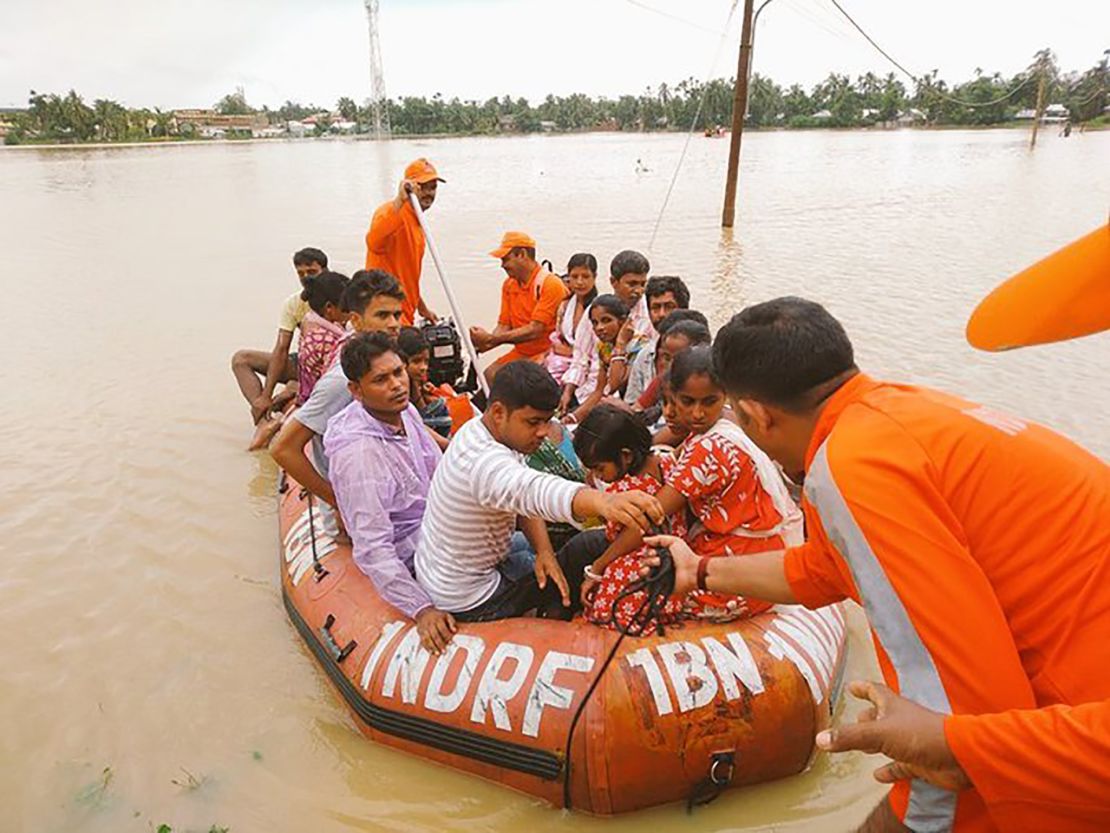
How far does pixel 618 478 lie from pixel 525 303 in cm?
325

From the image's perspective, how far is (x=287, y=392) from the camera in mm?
6254

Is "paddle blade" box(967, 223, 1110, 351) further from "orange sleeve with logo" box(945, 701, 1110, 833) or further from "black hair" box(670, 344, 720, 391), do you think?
"black hair" box(670, 344, 720, 391)

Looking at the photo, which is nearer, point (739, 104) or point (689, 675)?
point (689, 675)

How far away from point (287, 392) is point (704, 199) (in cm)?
1771

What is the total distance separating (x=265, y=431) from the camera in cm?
616

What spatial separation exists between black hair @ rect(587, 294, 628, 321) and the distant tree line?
45.9m

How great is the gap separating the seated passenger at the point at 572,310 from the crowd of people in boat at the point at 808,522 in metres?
1.39

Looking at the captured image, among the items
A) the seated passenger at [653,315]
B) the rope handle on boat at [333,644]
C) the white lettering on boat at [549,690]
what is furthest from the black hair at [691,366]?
the seated passenger at [653,315]

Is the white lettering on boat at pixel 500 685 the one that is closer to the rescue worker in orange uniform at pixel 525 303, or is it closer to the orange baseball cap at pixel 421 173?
the rescue worker in orange uniform at pixel 525 303

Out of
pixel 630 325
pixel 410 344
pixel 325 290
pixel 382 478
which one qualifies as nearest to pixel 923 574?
pixel 382 478

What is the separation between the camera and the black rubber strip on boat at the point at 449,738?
2.70 metres

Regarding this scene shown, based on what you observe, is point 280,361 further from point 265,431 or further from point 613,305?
point 613,305

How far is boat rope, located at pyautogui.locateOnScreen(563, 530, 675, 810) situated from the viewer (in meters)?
2.12

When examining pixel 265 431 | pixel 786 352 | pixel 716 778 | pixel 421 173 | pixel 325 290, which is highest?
pixel 421 173
